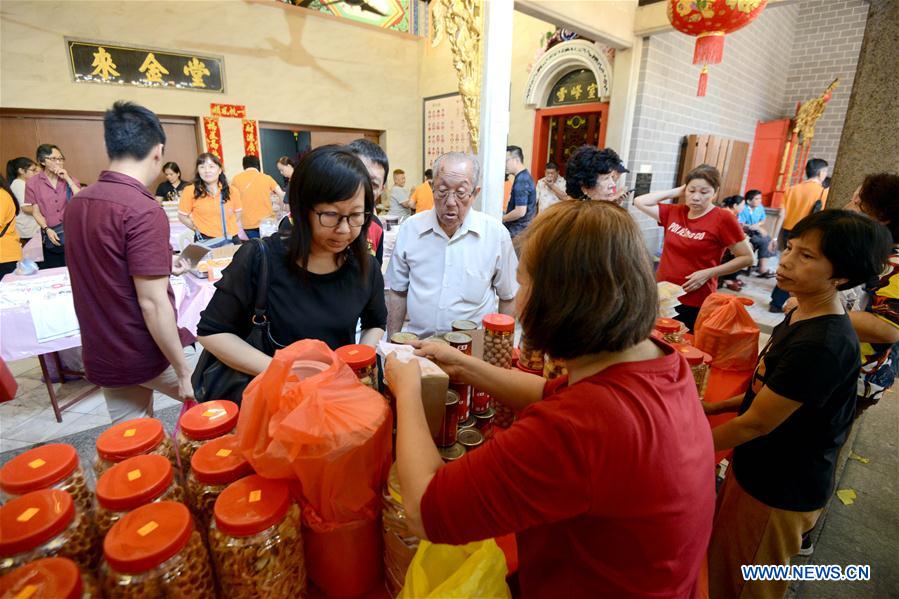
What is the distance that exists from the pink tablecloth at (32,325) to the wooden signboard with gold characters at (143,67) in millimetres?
5048

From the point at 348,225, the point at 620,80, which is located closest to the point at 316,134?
the point at 620,80

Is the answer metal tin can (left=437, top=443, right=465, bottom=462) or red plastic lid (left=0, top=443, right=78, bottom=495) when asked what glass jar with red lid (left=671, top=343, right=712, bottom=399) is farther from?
red plastic lid (left=0, top=443, right=78, bottom=495)

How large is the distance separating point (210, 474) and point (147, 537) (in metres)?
0.14

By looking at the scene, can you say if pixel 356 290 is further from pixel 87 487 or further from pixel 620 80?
pixel 620 80

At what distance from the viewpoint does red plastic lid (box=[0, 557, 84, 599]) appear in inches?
20.5

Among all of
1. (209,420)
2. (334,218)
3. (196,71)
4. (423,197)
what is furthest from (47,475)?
(196,71)

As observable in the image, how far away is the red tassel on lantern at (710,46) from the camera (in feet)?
11.9

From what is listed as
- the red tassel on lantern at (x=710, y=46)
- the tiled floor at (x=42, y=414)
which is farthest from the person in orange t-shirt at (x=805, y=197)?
the tiled floor at (x=42, y=414)

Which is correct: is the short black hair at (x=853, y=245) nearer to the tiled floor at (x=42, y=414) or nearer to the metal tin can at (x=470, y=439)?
the metal tin can at (x=470, y=439)

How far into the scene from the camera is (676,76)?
5.76 m

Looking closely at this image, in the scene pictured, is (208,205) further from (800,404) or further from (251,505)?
(800,404)

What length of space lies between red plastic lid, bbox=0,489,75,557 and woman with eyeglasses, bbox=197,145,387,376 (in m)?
0.56

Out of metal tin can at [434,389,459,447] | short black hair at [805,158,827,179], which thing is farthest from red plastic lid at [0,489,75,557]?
short black hair at [805,158,827,179]

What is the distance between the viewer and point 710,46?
12.1 ft
